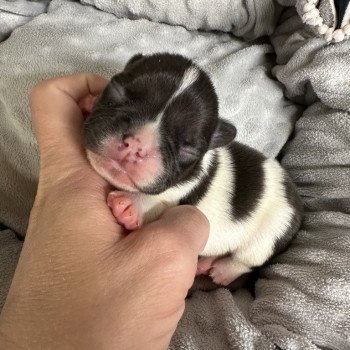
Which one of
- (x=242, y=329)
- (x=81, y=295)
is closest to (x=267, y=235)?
(x=242, y=329)

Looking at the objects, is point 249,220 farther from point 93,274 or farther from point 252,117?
point 93,274

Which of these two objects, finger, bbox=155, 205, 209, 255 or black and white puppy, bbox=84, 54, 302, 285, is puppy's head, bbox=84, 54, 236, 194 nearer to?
black and white puppy, bbox=84, 54, 302, 285

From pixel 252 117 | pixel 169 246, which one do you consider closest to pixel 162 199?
pixel 169 246

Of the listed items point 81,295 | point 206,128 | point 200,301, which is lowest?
point 200,301

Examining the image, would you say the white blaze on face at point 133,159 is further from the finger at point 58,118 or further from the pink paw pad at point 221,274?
the pink paw pad at point 221,274

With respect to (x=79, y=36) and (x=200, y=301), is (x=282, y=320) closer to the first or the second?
(x=200, y=301)

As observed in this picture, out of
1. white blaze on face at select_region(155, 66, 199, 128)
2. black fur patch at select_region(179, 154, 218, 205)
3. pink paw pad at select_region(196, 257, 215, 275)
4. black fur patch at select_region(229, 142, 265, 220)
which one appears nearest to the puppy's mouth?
white blaze on face at select_region(155, 66, 199, 128)
